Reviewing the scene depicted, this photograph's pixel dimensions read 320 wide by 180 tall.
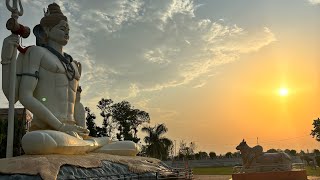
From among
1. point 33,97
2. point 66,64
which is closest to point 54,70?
point 66,64

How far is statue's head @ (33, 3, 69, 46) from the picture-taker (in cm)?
1209

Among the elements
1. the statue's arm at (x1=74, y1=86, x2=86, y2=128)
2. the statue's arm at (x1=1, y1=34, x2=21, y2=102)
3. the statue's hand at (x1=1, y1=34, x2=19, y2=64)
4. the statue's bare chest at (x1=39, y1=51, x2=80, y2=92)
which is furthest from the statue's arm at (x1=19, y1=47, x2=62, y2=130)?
the statue's arm at (x1=74, y1=86, x2=86, y2=128)

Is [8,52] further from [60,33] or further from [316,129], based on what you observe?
[316,129]

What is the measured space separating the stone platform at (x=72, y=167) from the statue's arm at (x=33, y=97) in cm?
169

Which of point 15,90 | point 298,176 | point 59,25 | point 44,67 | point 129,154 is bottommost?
point 298,176

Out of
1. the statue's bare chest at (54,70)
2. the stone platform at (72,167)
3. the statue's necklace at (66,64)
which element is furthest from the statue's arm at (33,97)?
the stone platform at (72,167)

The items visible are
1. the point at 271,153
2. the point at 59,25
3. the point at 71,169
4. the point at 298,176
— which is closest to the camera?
the point at 71,169

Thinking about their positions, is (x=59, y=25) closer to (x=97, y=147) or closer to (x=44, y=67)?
(x=44, y=67)

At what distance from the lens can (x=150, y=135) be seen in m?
38.8

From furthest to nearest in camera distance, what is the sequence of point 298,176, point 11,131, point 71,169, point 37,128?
point 298,176 → point 37,128 → point 11,131 → point 71,169

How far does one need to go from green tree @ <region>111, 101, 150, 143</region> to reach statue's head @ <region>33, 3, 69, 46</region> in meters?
29.5

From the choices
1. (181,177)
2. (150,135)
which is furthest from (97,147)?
→ (150,135)

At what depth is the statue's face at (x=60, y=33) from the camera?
1207cm

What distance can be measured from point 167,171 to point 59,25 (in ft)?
17.7
